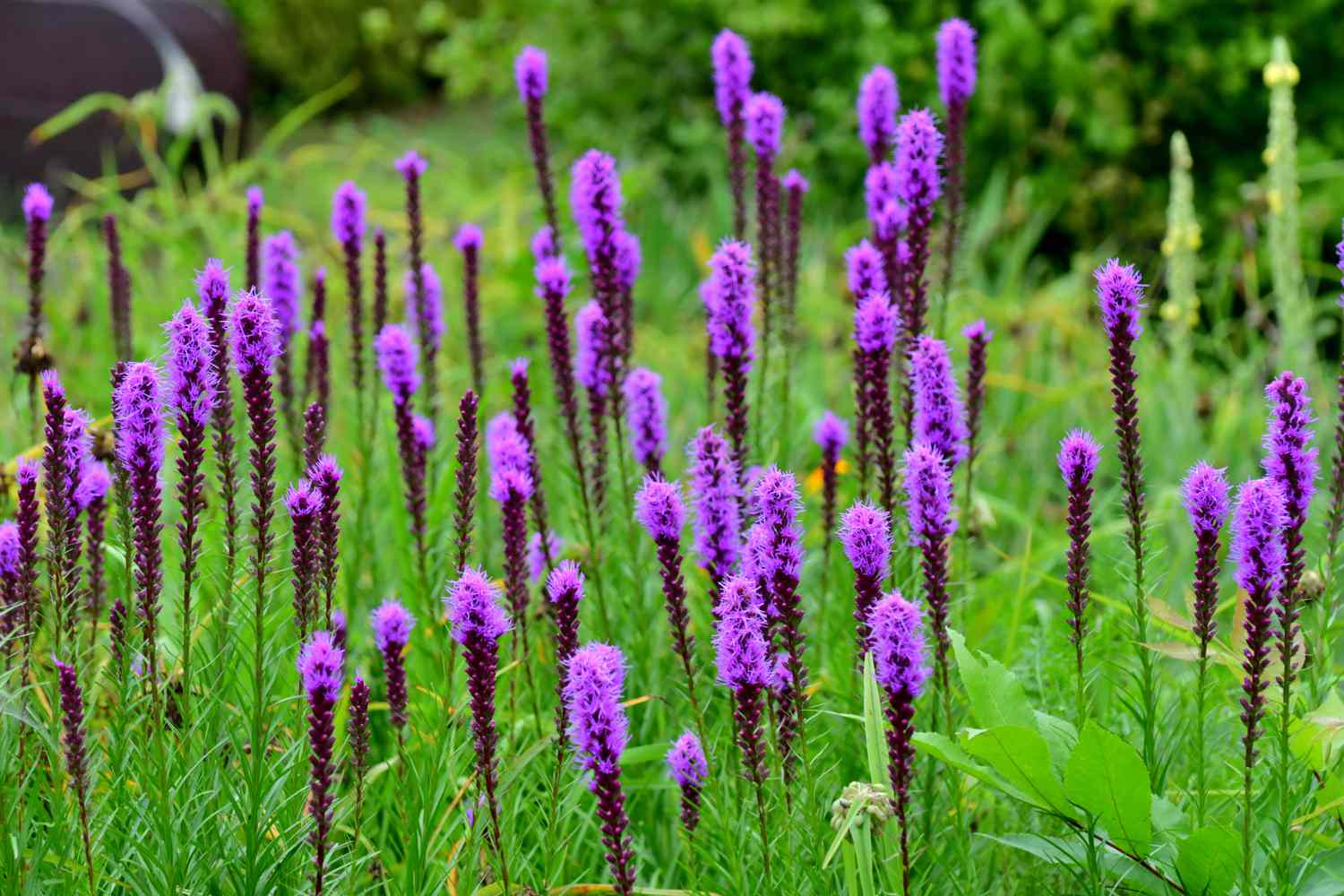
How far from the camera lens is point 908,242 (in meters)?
2.45

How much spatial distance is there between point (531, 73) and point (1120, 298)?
171 cm

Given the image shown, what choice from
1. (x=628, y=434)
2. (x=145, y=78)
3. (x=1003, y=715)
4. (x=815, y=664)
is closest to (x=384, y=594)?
(x=628, y=434)

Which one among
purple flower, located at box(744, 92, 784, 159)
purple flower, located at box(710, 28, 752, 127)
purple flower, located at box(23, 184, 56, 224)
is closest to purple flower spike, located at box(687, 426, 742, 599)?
purple flower, located at box(744, 92, 784, 159)

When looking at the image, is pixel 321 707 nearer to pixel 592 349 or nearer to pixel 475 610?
pixel 475 610

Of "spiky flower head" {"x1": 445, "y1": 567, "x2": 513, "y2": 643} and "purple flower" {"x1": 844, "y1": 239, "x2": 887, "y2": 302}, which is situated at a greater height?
"purple flower" {"x1": 844, "y1": 239, "x2": 887, "y2": 302}

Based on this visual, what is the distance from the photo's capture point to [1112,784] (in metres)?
1.82

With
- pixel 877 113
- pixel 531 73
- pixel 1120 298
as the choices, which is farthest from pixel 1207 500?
pixel 531 73

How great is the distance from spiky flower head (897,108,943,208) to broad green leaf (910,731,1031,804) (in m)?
0.97

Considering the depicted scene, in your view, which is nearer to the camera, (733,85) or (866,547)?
(866,547)

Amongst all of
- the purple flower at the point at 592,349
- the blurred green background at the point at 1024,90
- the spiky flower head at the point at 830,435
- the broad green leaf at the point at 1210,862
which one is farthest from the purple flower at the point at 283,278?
the blurred green background at the point at 1024,90

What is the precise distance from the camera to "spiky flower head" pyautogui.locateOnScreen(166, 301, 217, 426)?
5.45 ft

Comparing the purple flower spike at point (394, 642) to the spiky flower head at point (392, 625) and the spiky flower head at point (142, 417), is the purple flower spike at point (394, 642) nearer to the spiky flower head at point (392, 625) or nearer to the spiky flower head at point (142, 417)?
the spiky flower head at point (392, 625)

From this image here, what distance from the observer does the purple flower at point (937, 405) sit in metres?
2.09

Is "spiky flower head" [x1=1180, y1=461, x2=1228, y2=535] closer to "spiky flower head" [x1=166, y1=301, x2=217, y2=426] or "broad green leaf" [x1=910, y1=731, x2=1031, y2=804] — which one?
"broad green leaf" [x1=910, y1=731, x2=1031, y2=804]
